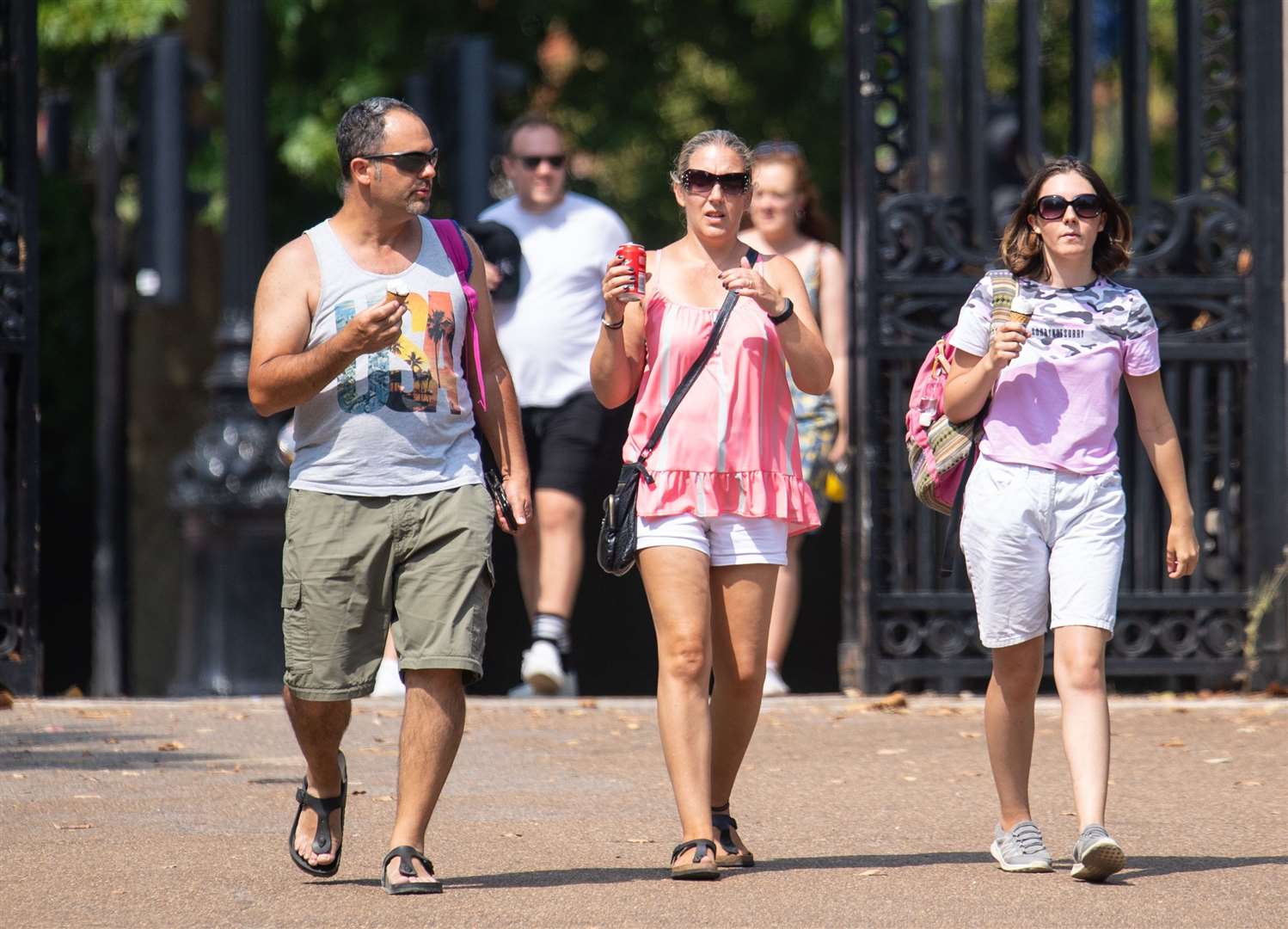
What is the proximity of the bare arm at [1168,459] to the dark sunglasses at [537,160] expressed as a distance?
4150 mm

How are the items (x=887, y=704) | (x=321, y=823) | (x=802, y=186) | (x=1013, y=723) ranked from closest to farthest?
(x=321, y=823) → (x=1013, y=723) → (x=887, y=704) → (x=802, y=186)

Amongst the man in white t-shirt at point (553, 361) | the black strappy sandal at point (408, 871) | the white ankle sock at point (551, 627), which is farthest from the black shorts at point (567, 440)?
the black strappy sandal at point (408, 871)

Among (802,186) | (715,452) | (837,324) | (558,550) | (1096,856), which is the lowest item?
(1096,856)

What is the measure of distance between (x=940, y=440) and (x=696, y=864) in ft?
4.22

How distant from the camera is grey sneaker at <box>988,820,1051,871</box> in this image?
6082 millimetres

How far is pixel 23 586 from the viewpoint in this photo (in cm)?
1005

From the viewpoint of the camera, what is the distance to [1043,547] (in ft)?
20.3

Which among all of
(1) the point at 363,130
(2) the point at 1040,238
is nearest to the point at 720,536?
(2) the point at 1040,238

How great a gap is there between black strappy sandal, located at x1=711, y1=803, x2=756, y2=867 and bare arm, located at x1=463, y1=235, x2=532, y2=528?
944 mm

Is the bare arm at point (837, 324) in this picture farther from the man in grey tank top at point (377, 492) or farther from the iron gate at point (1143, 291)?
the man in grey tank top at point (377, 492)

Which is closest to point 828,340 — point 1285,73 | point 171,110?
point 1285,73

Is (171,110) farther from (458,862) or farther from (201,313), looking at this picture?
(458,862)

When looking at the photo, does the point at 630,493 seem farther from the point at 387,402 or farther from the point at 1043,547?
the point at 1043,547

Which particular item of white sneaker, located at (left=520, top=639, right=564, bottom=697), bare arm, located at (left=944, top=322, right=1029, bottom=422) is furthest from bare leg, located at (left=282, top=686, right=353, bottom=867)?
white sneaker, located at (left=520, top=639, right=564, bottom=697)
